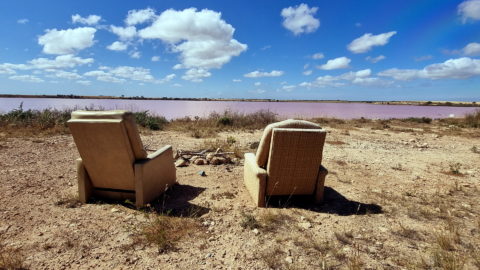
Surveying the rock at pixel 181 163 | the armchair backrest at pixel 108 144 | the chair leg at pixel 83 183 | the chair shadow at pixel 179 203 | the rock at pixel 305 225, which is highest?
the armchair backrest at pixel 108 144

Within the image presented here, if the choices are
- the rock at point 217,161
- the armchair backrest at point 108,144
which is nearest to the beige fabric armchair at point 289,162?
the armchair backrest at point 108,144

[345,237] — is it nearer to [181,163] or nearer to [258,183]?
[258,183]

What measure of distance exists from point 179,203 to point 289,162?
168cm

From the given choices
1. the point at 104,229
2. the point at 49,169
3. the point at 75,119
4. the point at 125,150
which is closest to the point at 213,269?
the point at 104,229

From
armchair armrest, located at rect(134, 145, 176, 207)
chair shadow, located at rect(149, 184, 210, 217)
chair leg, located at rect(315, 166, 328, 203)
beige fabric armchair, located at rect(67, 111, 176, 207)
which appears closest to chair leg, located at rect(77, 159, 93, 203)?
beige fabric armchair, located at rect(67, 111, 176, 207)

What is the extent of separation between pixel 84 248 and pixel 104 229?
1.27ft

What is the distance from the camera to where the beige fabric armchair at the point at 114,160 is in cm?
309

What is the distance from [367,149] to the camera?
8414 mm

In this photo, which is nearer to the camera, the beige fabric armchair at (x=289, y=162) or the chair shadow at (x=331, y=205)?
the beige fabric armchair at (x=289, y=162)

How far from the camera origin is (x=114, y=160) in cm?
331

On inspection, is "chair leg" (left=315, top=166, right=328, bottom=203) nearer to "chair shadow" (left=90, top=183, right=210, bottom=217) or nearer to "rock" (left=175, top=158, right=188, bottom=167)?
"chair shadow" (left=90, top=183, right=210, bottom=217)

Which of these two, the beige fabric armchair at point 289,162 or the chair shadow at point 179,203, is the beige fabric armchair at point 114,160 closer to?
the chair shadow at point 179,203

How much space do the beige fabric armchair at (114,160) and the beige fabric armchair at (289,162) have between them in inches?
56.8

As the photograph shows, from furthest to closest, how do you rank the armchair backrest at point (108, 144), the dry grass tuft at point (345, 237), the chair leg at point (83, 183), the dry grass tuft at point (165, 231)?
1. the chair leg at point (83, 183)
2. the armchair backrest at point (108, 144)
3. the dry grass tuft at point (345, 237)
4. the dry grass tuft at point (165, 231)
